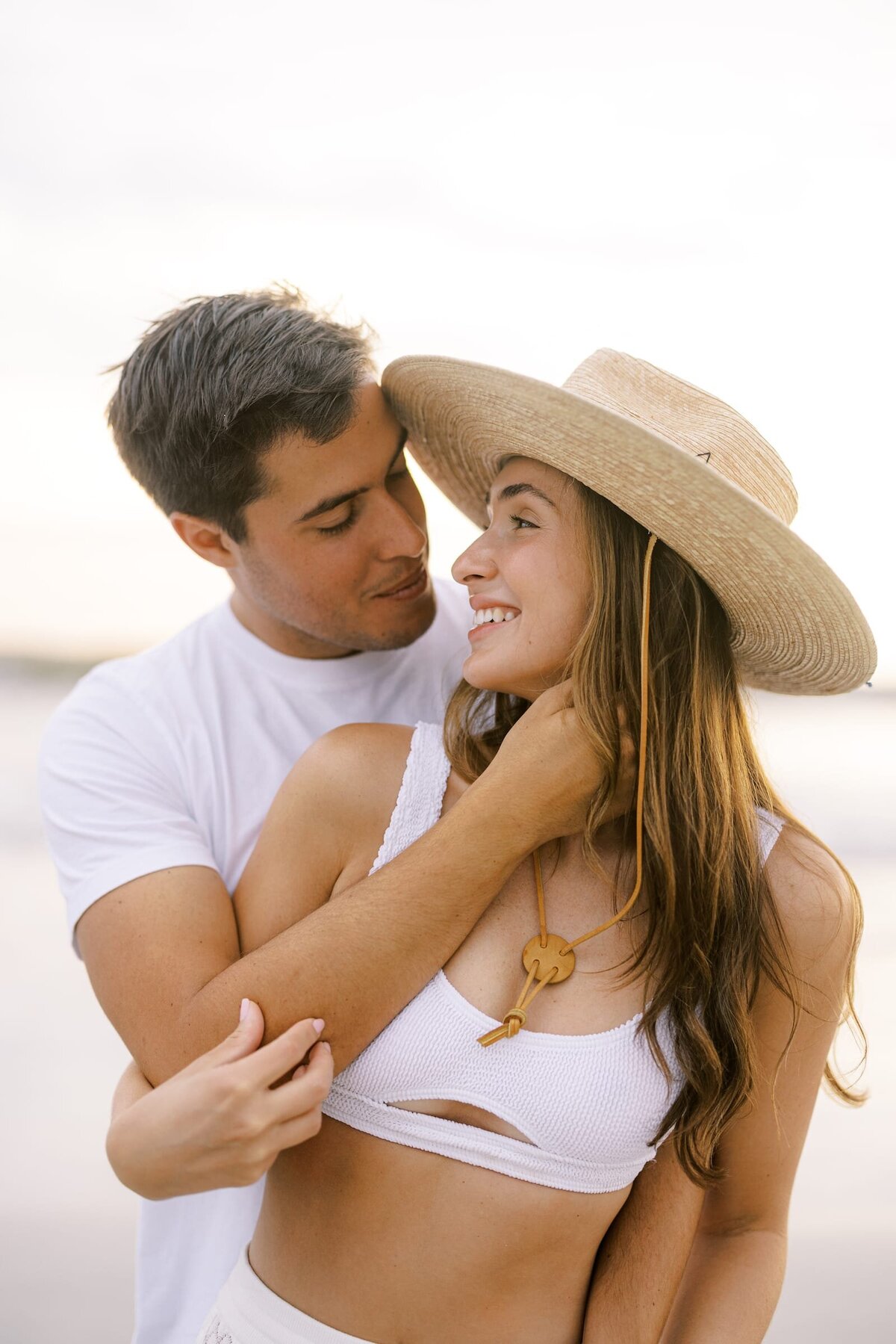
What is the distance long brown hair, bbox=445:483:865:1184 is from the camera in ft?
5.08

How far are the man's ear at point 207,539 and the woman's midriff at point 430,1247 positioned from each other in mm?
1088

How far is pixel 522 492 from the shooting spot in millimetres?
1693

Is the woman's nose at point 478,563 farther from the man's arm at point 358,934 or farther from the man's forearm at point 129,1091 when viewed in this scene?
the man's forearm at point 129,1091

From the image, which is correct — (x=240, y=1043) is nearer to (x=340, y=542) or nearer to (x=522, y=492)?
(x=522, y=492)

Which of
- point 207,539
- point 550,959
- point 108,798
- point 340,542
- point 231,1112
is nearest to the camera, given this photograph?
point 231,1112

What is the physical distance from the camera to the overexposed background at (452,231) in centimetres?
518

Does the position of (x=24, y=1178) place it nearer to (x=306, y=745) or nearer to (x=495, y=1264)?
(x=306, y=745)

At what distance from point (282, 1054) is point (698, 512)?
83 cm

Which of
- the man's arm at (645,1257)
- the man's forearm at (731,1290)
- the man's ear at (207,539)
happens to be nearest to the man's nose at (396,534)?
the man's ear at (207,539)

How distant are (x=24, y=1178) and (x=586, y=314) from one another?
4510 mm

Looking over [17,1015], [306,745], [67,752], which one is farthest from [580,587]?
[17,1015]

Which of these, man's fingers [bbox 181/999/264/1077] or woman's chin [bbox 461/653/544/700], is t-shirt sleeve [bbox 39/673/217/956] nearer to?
man's fingers [bbox 181/999/264/1077]

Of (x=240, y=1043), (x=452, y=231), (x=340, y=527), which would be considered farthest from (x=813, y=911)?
(x=452, y=231)

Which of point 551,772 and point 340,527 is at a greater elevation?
point 340,527
